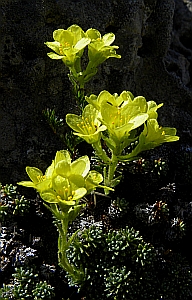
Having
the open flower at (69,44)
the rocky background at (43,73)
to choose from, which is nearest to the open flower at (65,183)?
the open flower at (69,44)

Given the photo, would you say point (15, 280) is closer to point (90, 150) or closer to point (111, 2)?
point (90, 150)

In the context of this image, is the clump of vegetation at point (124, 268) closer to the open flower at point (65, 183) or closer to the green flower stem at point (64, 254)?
the green flower stem at point (64, 254)

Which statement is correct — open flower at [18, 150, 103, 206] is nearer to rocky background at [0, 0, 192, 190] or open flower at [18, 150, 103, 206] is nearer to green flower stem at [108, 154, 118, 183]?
green flower stem at [108, 154, 118, 183]

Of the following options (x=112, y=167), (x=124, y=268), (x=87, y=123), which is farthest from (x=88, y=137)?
(x=124, y=268)

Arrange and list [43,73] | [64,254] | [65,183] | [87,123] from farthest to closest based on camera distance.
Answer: [43,73], [87,123], [64,254], [65,183]

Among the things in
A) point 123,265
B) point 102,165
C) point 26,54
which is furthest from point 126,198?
point 26,54

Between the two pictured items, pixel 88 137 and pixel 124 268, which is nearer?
pixel 88 137

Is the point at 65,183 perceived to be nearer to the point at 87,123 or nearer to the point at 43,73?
the point at 87,123
